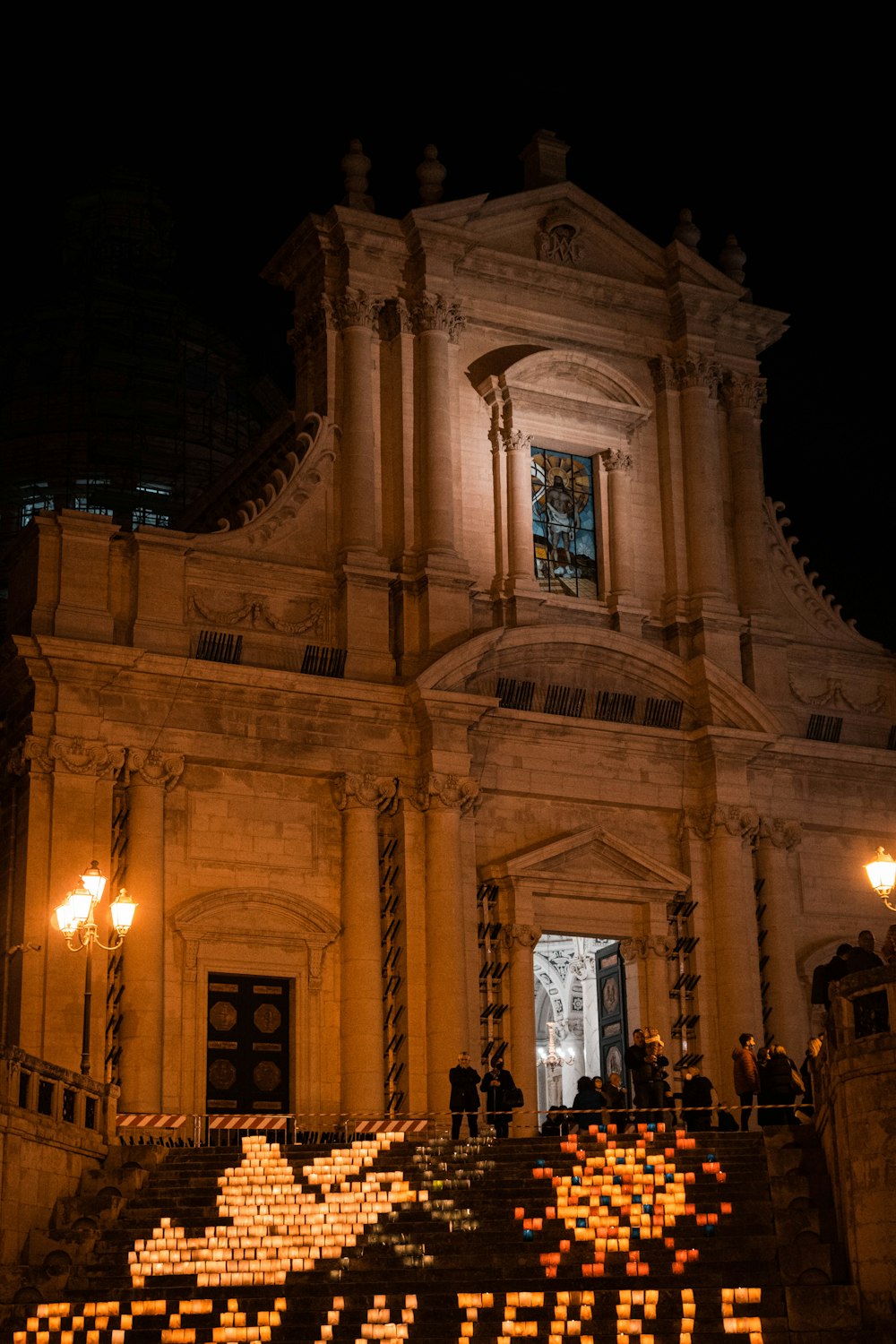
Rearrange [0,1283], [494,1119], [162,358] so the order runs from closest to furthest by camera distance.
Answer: [0,1283], [494,1119], [162,358]

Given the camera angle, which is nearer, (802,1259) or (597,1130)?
(802,1259)

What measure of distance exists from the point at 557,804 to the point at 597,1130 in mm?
9128

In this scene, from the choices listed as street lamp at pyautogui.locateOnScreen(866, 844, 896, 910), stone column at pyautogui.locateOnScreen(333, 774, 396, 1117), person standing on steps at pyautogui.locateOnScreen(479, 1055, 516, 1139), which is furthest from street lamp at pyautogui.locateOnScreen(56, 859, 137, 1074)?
street lamp at pyautogui.locateOnScreen(866, 844, 896, 910)

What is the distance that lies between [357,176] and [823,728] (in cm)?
1298

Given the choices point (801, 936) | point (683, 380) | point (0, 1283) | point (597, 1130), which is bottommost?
point (0, 1283)

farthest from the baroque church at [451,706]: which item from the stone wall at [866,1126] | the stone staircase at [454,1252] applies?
the stone wall at [866,1126]

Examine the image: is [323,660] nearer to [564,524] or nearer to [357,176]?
[564,524]

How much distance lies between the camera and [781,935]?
36.2 metres

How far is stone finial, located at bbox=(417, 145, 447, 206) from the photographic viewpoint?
121ft

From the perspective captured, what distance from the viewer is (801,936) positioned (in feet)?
121

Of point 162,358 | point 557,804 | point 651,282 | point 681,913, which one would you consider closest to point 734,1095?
point 681,913

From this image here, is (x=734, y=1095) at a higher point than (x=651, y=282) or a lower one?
lower

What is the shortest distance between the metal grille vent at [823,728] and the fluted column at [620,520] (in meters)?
4.20

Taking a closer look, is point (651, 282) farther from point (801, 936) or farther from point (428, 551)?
point (801, 936)
